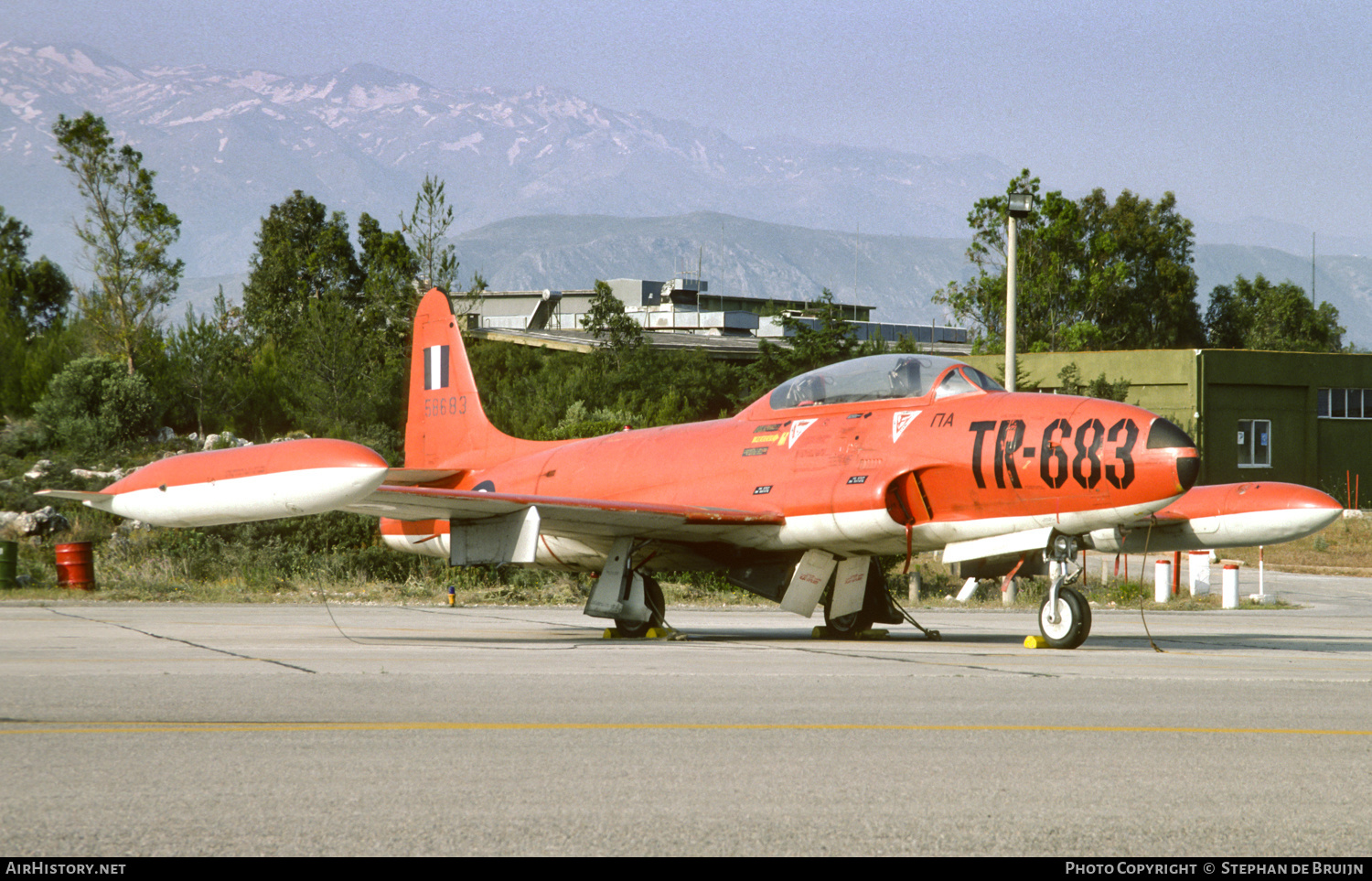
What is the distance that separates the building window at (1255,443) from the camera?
55.0 meters

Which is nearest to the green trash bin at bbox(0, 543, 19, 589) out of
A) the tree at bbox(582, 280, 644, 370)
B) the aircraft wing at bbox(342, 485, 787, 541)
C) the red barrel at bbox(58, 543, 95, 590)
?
the red barrel at bbox(58, 543, 95, 590)

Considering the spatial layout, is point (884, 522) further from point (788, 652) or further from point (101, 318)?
point (101, 318)

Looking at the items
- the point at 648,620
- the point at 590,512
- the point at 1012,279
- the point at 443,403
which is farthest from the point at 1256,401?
the point at 590,512

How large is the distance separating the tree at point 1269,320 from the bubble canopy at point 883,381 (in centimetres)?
8321

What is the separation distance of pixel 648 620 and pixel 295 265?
60.5 m

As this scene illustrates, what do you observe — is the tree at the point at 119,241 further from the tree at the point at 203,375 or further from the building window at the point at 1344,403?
the building window at the point at 1344,403

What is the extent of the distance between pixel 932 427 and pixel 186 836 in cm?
974

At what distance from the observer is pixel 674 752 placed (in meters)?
6.17

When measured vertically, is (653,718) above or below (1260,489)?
below

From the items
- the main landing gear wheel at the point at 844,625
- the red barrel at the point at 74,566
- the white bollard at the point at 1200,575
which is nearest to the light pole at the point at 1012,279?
the white bollard at the point at 1200,575

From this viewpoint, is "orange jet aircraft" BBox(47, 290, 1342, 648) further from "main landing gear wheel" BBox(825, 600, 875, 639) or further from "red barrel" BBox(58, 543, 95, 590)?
"red barrel" BBox(58, 543, 95, 590)

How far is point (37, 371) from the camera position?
42.5 m
